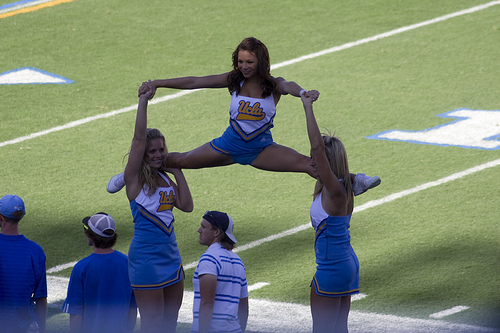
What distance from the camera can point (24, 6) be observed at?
16.6 metres

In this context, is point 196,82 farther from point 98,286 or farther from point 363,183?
point 98,286

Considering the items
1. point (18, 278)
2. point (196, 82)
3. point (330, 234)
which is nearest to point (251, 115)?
point (196, 82)

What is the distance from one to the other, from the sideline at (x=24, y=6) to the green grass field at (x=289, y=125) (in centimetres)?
25

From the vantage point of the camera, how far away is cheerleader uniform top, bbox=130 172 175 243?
527 cm

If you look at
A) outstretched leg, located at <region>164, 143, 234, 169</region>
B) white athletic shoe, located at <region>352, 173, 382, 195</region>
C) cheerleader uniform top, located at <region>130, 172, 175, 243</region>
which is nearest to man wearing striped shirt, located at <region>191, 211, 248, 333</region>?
cheerleader uniform top, located at <region>130, 172, 175, 243</region>

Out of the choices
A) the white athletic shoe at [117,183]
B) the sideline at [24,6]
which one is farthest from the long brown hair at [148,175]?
the sideline at [24,6]

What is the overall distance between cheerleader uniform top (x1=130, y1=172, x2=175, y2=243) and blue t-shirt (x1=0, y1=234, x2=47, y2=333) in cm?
66

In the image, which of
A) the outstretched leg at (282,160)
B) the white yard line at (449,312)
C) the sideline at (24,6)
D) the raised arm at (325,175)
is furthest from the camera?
the sideline at (24,6)

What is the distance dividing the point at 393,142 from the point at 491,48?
4365 millimetres

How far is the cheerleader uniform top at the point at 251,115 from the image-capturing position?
580 cm

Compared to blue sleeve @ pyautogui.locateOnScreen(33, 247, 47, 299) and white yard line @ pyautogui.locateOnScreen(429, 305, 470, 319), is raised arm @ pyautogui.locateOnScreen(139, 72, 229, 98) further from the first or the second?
white yard line @ pyautogui.locateOnScreen(429, 305, 470, 319)

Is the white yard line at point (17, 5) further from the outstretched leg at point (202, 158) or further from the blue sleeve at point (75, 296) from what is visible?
the blue sleeve at point (75, 296)

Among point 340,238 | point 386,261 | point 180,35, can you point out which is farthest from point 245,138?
point 180,35

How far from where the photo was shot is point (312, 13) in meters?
16.4
